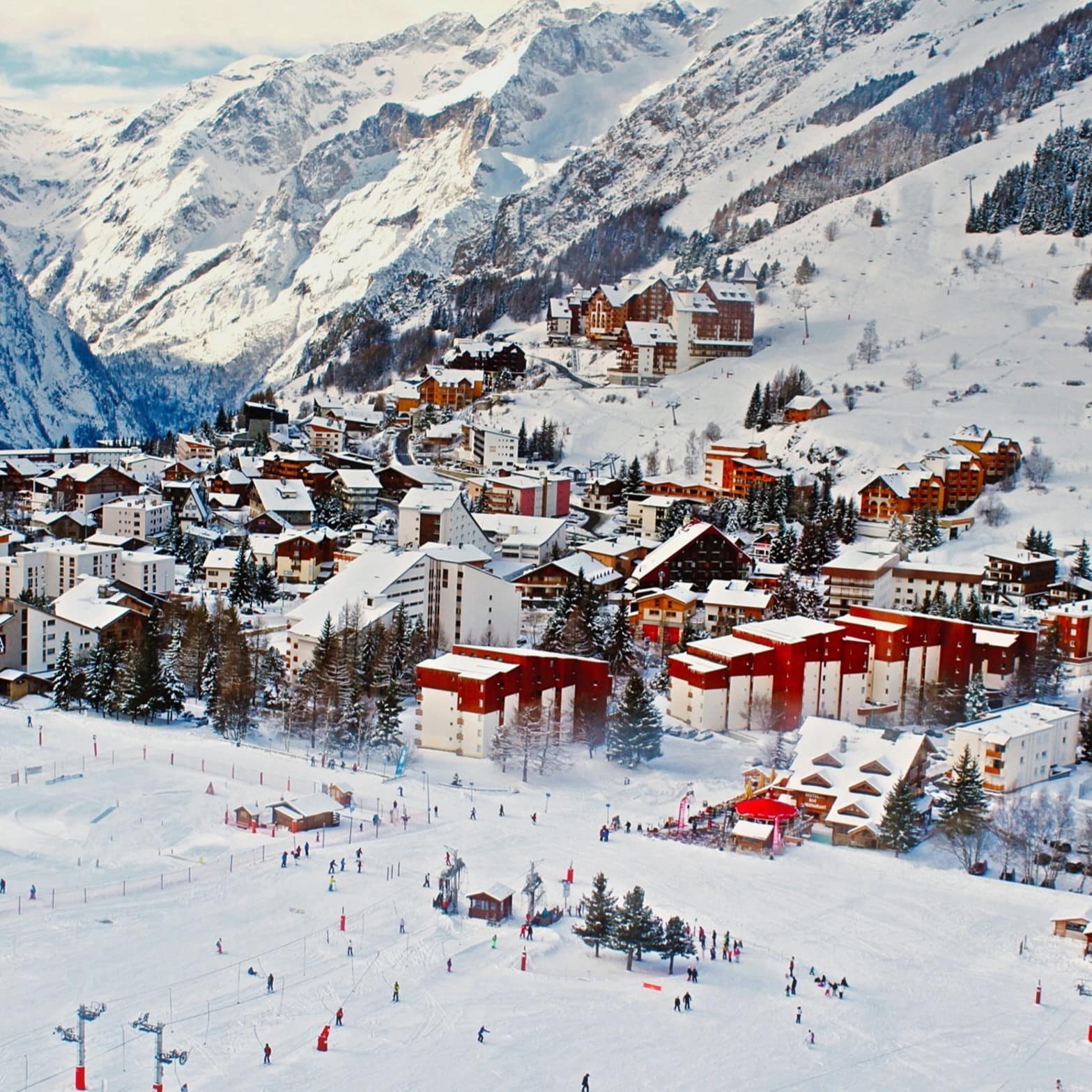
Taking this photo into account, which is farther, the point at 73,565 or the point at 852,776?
the point at 73,565

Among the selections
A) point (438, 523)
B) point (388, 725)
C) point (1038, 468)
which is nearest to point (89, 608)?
point (388, 725)

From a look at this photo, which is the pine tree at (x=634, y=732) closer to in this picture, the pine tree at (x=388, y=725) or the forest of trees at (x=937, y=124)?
the pine tree at (x=388, y=725)

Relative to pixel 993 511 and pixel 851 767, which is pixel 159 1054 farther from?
pixel 993 511

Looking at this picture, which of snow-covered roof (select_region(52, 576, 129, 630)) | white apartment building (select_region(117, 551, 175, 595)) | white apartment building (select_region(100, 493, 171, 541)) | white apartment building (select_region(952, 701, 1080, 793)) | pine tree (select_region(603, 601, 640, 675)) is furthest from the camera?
white apartment building (select_region(100, 493, 171, 541))

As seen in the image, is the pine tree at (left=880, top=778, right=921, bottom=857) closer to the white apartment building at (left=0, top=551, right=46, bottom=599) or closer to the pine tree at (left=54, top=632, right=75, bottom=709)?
the pine tree at (left=54, top=632, right=75, bottom=709)

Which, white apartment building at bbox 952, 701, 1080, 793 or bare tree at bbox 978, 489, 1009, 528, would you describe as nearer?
white apartment building at bbox 952, 701, 1080, 793

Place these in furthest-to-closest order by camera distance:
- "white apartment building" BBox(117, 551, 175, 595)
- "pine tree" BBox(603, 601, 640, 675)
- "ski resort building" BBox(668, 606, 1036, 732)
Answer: "white apartment building" BBox(117, 551, 175, 595) → "pine tree" BBox(603, 601, 640, 675) → "ski resort building" BBox(668, 606, 1036, 732)

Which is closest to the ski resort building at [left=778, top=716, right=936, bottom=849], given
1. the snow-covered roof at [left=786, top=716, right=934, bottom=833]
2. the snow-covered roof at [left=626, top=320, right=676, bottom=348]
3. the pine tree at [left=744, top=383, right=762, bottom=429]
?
the snow-covered roof at [left=786, top=716, right=934, bottom=833]
